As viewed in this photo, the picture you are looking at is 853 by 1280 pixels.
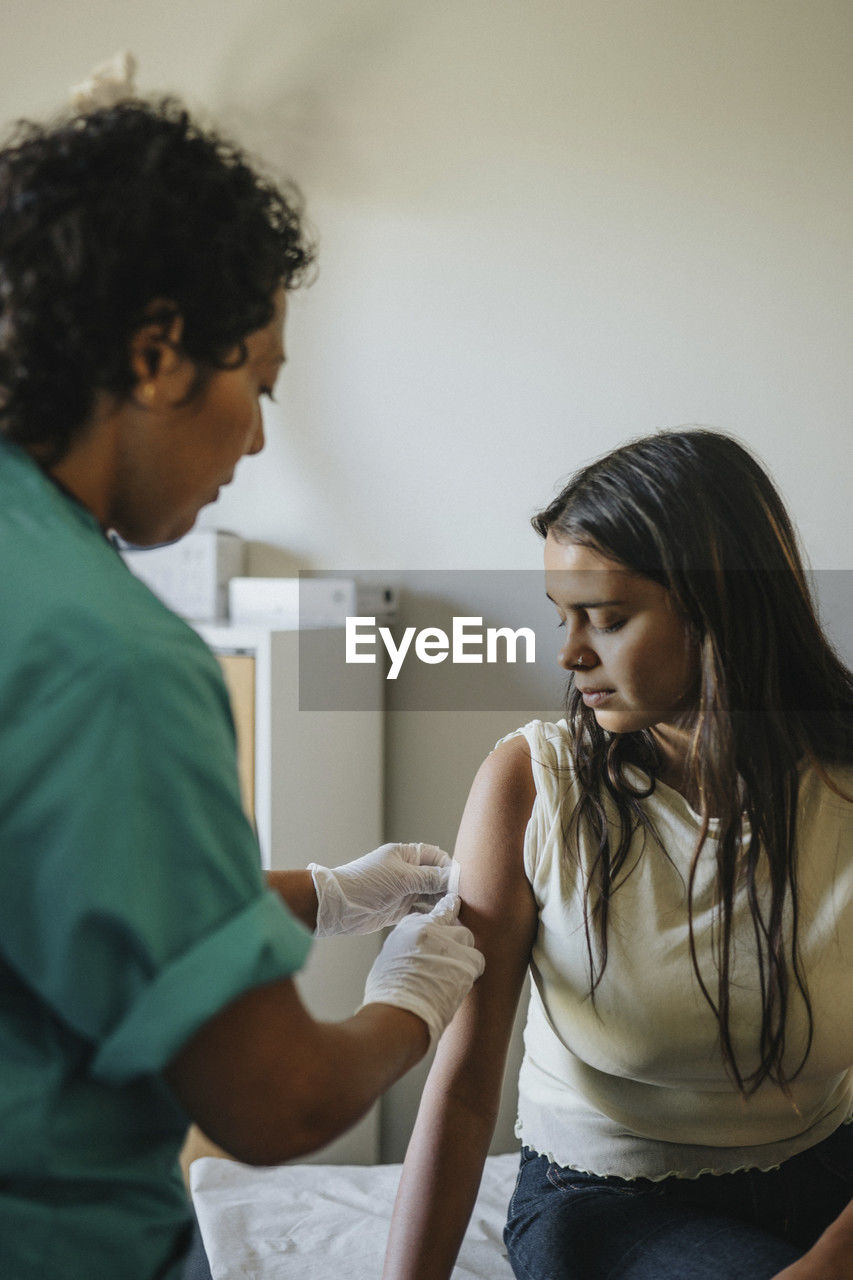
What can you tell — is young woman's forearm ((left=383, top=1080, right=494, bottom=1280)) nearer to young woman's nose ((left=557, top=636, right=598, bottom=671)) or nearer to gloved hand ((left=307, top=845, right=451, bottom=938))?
gloved hand ((left=307, top=845, right=451, bottom=938))

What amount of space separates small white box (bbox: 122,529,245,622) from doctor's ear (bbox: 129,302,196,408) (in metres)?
1.52

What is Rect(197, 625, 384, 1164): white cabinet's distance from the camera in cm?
193

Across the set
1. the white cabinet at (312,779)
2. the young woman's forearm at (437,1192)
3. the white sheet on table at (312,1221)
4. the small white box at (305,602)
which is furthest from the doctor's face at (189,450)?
the small white box at (305,602)

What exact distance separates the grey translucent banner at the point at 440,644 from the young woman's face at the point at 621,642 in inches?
34.4

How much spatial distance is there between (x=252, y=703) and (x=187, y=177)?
1.31 m

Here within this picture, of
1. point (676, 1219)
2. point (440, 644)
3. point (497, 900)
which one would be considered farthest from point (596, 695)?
point (440, 644)

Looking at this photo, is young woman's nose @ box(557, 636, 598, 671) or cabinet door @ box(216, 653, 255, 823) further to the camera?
cabinet door @ box(216, 653, 255, 823)

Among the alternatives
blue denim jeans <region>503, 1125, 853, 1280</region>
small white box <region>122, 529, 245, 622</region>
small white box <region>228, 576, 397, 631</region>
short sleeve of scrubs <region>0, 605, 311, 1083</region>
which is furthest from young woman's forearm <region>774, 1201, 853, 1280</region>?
small white box <region>122, 529, 245, 622</region>

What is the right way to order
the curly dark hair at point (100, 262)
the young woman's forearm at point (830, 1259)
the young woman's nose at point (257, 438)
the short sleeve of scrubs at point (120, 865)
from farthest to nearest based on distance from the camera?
1. the young woman's forearm at point (830, 1259)
2. the young woman's nose at point (257, 438)
3. the curly dark hair at point (100, 262)
4. the short sleeve of scrubs at point (120, 865)

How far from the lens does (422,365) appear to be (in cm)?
218

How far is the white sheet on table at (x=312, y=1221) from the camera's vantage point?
51.8 inches

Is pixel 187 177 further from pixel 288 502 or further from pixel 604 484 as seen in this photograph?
pixel 288 502

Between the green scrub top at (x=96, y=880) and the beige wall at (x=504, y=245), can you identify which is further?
the beige wall at (x=504, y=245)

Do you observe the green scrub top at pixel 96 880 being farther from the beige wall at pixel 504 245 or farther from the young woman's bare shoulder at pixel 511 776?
the beige wall at pixel 504 245
